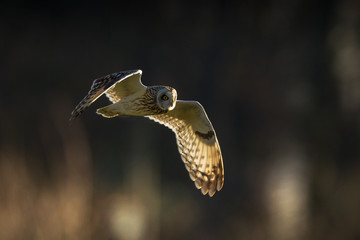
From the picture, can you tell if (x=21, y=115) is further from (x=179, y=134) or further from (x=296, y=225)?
(x=179, y=134)

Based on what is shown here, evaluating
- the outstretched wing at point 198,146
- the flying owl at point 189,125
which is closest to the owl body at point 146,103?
the flying owl at point 189,125

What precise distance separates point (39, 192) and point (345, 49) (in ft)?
20.8

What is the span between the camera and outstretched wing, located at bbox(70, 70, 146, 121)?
2361 millimetres

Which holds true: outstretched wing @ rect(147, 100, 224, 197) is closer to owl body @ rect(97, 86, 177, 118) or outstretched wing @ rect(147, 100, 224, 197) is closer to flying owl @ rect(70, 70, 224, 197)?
flying owl @ rect(70, 70, 224, 197)

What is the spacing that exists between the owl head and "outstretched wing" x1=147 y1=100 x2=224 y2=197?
41 centimetres

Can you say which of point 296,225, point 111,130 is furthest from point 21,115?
point 296,225

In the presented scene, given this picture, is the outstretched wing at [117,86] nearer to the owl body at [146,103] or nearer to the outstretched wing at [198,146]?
the owl body at [146,103]

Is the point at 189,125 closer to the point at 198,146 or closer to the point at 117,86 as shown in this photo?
the point at 198,146

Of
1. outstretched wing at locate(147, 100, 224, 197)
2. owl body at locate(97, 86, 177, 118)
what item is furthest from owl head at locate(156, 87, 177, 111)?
outstretched wing at locate(147, 100, 224, 197)

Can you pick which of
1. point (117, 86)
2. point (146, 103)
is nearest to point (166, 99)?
point (146, 103)

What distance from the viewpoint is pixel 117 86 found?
3.04m

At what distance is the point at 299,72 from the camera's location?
436 inches

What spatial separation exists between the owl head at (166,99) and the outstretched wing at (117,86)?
0.13m

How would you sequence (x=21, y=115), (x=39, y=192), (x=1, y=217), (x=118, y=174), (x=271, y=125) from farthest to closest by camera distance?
(x=271, y=125)
(x=118, y=174)
(x=21, y=115)
(x=39, y=192)
(x=1, y=217)
